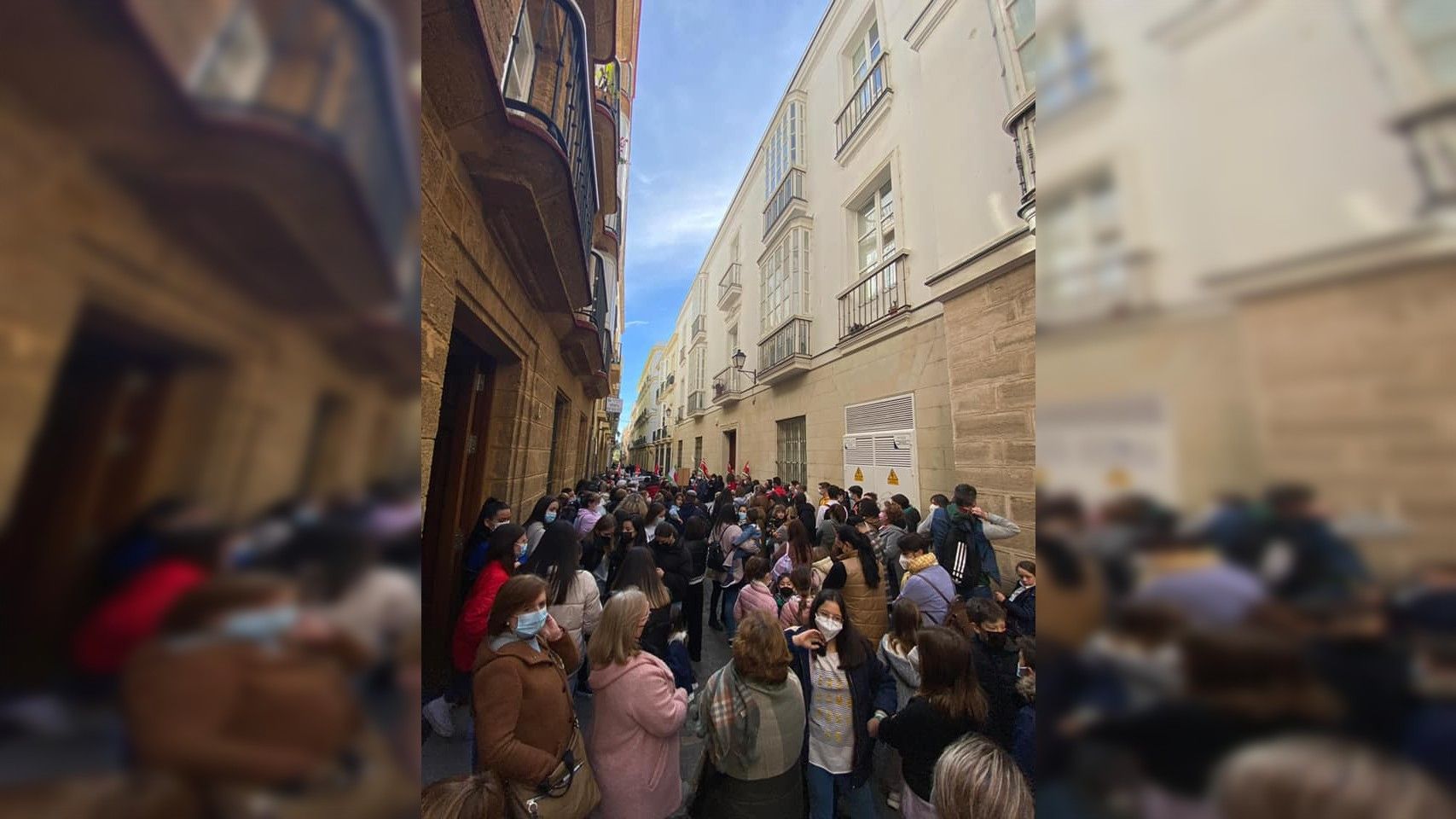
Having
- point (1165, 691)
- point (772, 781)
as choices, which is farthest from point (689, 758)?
point (1165, 691)

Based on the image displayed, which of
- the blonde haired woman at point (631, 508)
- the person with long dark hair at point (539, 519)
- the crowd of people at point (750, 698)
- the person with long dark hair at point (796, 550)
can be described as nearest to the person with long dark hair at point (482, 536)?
the crowd of people at point (750, 698)

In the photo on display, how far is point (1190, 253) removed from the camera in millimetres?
388

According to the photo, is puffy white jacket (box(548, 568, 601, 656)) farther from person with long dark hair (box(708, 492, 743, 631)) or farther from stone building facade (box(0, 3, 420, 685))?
stone building facade (box(0, 3, 420, 685))

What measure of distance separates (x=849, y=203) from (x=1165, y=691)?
8.36 meters

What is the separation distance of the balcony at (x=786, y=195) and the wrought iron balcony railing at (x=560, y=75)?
21.3 feet

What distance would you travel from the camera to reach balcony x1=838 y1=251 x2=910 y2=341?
20.7ft

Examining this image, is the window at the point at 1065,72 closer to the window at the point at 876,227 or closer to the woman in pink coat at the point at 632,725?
the woman in pink coat at the point at 632,725

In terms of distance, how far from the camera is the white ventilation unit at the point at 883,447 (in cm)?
589

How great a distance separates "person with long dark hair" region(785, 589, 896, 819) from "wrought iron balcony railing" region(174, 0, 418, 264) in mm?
2208

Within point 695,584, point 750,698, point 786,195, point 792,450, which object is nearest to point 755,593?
point 750,698

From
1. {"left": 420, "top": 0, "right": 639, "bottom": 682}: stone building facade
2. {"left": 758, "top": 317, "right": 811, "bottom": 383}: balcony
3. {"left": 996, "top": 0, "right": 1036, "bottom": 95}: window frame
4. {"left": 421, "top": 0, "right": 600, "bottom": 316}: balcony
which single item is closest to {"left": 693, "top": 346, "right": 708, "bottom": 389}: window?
{"left": 758, "top": 317, "right": 811, "bottom": 383}: balcony

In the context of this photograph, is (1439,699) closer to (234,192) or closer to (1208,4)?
(1208,4)

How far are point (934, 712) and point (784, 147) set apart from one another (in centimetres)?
1069

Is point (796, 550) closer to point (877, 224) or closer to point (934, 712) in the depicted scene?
point (934, 712)
